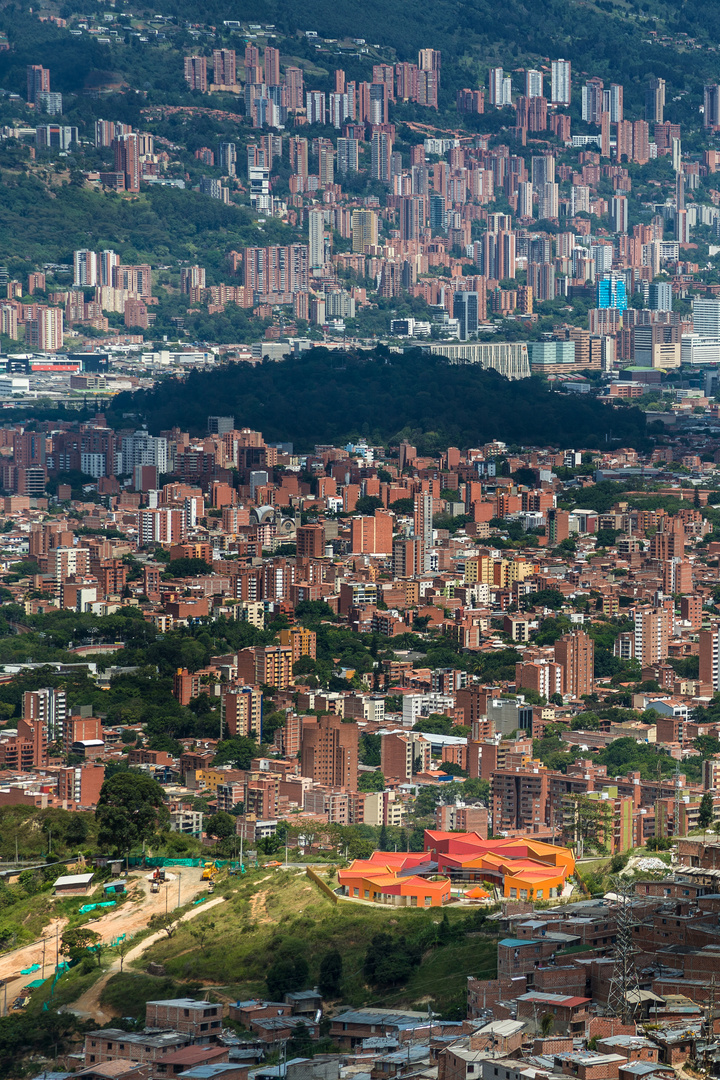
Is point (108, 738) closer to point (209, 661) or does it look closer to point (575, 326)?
point (209, 661)

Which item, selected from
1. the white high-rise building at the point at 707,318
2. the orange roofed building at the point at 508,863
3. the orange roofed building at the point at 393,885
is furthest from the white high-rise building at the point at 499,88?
the orange roofed building at the point at 393,885

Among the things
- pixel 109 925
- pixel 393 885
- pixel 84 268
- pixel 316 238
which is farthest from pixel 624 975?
pixel 316 238

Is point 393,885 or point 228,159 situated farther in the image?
point 228,159

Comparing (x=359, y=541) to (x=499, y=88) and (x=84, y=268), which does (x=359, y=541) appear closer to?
(x=84, y=268)

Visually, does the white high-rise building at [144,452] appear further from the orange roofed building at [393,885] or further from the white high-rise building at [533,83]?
the white high-rise building at [533,83]

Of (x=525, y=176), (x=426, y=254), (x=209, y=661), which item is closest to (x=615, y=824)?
(x=209, y=661)

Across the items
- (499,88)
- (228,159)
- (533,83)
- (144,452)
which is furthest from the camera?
(533,83)
